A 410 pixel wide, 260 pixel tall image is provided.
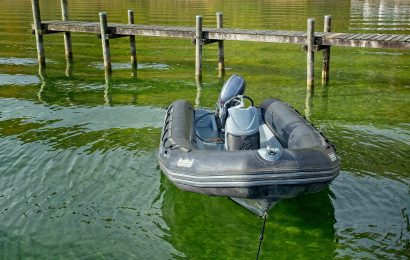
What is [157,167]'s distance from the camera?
31.6 ft

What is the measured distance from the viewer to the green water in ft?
23.2

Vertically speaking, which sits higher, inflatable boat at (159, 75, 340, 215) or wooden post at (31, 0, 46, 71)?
wooden post at (31, 0, 46, 71)

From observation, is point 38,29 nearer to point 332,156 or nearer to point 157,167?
point 157,167

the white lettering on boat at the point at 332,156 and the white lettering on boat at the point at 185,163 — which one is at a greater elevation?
the white lettering on boat at the point at 332,156

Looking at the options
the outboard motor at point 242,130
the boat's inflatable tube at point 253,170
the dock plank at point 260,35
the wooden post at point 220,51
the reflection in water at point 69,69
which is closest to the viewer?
the boat's inflatable tube at point 253,170

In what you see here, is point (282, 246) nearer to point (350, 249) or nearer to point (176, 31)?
point (350, 249)

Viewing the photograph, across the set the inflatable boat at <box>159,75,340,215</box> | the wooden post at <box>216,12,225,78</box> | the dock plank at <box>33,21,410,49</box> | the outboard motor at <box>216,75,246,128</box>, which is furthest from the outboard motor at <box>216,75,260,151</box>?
the wooden post at <box>216,12,225,78</box>

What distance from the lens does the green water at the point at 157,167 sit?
709 centimetres

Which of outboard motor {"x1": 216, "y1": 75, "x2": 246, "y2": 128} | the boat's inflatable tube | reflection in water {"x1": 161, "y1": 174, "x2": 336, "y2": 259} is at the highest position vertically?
outboard motor {"x1": 216, "y1": 75, "x2": 246, "y2": 128}

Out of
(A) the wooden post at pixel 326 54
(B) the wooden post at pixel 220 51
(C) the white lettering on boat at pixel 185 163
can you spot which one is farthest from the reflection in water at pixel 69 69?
(C) the white lettering on boat at pixel 185 163

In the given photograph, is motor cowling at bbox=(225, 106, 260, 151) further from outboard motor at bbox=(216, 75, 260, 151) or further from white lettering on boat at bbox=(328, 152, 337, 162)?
white lettering on boat at bbox=(328, 152, 337, 162)

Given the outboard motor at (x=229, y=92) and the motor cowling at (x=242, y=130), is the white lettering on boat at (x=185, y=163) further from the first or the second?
the outboard motor at (x=229, y=92)

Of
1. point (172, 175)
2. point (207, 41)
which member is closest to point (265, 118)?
point (172, 175)

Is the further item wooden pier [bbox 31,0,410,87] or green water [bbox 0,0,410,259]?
wooden pier [bbox 31,0,410,87]
